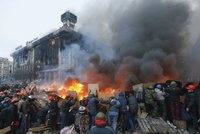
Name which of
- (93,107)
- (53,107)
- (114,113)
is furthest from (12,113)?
(114,113)

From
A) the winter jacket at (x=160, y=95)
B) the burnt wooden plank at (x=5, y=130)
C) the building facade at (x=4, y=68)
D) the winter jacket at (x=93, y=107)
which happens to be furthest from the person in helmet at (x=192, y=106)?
the building facade at (x=4, y=68)

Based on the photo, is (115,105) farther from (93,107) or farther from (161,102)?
(161,102)

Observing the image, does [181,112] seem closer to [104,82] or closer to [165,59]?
[165,59]

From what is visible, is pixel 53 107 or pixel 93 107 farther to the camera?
pixel 53 107

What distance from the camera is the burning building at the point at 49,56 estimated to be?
1511 inches

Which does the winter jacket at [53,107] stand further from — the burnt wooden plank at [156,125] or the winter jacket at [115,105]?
the burnt wooden plank at [156,125]

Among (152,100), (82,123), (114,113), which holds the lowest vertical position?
(82,123)

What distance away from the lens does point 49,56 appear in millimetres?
43938

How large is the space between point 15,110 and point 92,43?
21.8m

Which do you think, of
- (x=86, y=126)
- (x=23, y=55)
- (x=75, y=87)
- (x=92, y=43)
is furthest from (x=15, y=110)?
(x=23, y=55)

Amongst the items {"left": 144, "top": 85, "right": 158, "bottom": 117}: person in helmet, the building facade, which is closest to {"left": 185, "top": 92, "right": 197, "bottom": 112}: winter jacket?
{"left": 144, "top": 85, "right": 158, "bottom": 117}: person in helmet

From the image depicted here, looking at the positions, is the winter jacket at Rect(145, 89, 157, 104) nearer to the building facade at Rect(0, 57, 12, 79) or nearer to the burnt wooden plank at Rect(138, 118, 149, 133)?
the burnt wooden plank at Rect(138, 118, 149, 133)

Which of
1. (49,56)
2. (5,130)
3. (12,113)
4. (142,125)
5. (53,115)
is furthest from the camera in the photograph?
(49,56)

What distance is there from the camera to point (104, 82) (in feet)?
66.9
